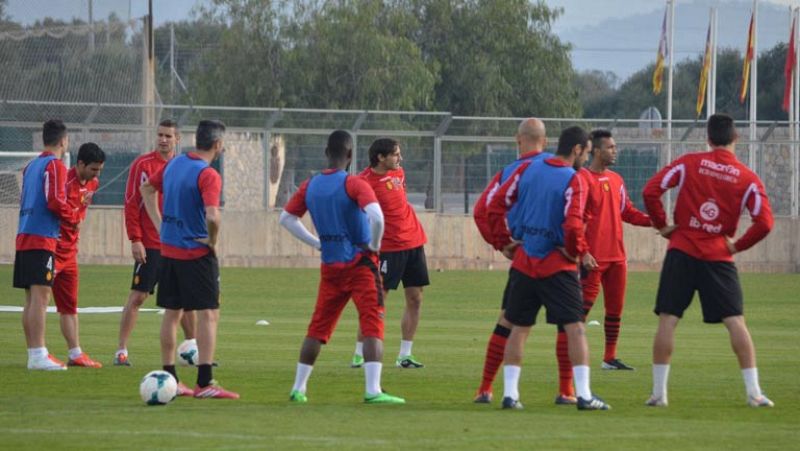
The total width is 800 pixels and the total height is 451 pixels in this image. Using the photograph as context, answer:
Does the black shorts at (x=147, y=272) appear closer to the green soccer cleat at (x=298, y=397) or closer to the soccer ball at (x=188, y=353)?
the soccer ball at (x=188, y=353)

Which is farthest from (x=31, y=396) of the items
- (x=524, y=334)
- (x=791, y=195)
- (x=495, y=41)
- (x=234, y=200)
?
(x=495, y=41)

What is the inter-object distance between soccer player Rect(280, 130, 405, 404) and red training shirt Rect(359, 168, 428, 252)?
346 centimetres

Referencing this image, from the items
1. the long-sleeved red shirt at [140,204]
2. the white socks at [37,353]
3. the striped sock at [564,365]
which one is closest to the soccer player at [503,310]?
the striped sock at [564,365]

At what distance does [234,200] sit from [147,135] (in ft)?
8.25

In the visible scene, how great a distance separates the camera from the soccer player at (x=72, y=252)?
14.5 meters

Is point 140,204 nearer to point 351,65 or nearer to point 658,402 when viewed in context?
point 658,402

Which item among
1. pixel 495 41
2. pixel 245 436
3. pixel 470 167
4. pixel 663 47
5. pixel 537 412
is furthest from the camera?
pixel 495 41

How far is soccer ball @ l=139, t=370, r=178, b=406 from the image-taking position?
37.1 ft

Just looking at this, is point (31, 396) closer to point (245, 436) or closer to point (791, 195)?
point (245, 436)

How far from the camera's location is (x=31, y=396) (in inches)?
472

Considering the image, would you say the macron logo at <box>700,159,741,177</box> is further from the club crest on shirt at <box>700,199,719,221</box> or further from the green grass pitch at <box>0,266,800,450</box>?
the green grass pitch at <box>0,266,800,450</box>

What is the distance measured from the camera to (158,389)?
37.1 feet

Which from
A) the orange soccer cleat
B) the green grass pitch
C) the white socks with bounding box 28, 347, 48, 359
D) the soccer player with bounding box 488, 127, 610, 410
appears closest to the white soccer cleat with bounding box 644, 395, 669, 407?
the green grass pitch

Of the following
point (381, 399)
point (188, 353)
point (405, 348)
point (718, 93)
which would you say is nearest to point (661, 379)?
point (381, 399)
